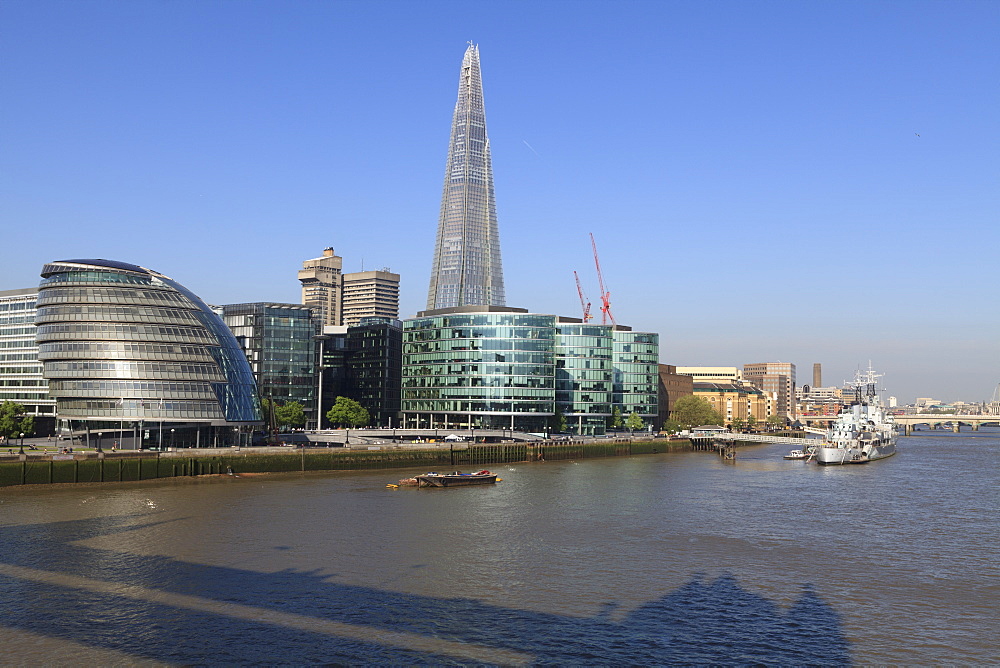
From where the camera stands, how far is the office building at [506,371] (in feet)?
532

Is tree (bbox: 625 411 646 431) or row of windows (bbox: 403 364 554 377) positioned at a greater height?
row of windows (bbox: 403 364 554 377)

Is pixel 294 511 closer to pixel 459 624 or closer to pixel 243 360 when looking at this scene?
pixel 459 624

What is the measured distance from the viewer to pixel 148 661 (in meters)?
32.2

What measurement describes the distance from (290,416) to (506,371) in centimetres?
4289

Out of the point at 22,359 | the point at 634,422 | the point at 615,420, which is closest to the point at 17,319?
the point at 22,359

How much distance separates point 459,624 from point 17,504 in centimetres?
4657

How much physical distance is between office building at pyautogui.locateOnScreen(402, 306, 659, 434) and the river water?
3253 inches

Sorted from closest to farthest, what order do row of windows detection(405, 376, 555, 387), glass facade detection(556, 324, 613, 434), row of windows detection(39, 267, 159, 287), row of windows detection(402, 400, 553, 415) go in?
row of windows detection(39, 267, 159, 287) → row of windows detection(402, 400, 553, 415) → row of windows detection(405, 376, 555, 387) → glass facade detection(556, 324, 613, 434)

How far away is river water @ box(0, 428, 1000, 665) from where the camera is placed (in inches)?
1364

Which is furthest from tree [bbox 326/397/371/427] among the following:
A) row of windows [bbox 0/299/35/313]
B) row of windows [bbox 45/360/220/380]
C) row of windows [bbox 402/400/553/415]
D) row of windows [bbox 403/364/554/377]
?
row of windows [bbox 45/360/220/380]

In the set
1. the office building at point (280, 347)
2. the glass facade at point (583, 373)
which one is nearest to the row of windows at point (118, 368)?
the office building at point (280, 347)

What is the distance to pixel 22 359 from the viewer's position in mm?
143000

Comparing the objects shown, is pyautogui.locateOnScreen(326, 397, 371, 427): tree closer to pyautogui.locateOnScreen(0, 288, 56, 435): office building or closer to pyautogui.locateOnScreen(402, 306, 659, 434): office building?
pyautogui.locateOnScreen(402, 306, 659, 434): office building

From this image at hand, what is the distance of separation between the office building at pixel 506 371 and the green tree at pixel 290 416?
3251 cm
